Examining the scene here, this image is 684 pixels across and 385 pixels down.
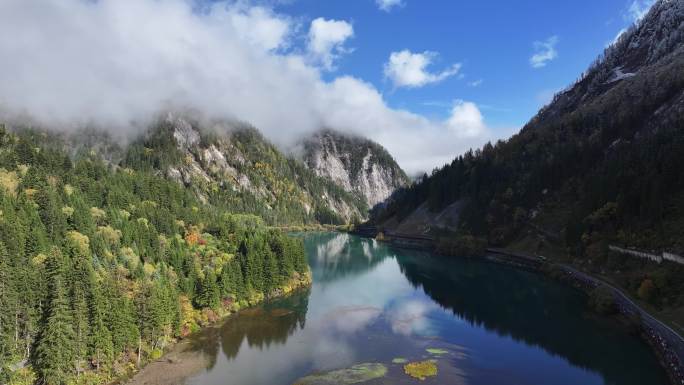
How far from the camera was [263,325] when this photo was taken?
7575 cm

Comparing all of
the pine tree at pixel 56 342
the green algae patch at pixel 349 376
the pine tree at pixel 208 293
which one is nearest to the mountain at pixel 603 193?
the green algae patch at pixel 349 376

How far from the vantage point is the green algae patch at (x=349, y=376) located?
53219 mm

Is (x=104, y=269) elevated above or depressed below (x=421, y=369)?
above

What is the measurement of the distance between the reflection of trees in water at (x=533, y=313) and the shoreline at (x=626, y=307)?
1.89 m

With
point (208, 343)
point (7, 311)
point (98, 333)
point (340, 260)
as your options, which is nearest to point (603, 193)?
point (340, 260)

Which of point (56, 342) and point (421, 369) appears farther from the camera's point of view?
point (421, 369)

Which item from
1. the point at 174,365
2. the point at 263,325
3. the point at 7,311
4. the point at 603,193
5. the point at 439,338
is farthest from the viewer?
the point at 603,193

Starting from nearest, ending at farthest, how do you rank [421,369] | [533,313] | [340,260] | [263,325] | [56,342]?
[56,342]
[421,369]
[263,325]
[533,313]
[340,260]

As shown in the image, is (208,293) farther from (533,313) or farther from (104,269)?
(533,313)

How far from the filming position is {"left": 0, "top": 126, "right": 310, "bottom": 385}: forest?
47531mm

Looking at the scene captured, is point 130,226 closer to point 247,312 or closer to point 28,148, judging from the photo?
point 247,312

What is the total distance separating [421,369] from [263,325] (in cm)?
2936

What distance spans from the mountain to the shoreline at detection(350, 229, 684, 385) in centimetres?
345

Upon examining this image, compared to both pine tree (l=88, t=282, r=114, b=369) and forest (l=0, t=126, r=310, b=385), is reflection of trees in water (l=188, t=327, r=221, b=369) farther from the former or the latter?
pine tree (l=88, t=282, r=114, b=369)
